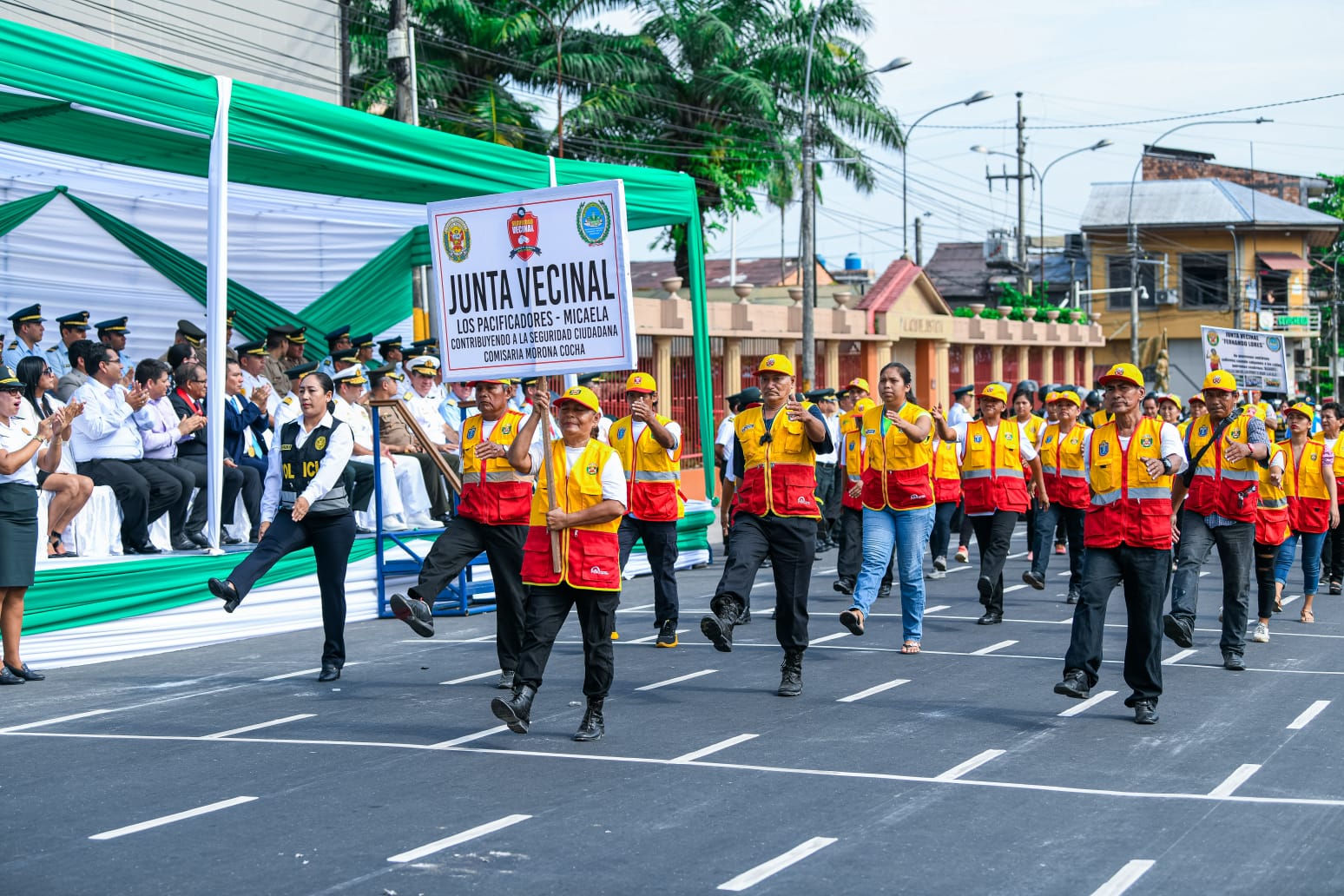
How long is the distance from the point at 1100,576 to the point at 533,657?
3.28m

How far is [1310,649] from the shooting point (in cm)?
1184

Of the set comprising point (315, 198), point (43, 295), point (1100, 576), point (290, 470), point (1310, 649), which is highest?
point (315, 198)

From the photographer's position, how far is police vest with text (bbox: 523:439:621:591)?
327 inches

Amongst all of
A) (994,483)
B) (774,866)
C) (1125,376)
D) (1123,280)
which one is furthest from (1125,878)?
(1123,280)

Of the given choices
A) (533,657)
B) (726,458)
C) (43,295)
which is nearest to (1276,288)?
(726,458)

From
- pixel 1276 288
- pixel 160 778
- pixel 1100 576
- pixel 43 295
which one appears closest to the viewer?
pixel 160 778

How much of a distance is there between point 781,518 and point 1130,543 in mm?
2099

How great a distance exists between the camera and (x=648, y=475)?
12.3 metres

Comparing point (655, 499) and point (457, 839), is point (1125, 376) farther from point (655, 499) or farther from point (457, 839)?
point (457, 839)

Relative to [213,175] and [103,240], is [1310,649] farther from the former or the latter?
[103,240]

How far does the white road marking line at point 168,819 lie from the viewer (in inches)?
257

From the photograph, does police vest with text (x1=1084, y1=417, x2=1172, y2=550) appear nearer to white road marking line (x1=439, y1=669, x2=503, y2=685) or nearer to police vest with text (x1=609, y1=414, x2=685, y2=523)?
police vest with text (x1=609, y1=414, x2=685, y2=523)

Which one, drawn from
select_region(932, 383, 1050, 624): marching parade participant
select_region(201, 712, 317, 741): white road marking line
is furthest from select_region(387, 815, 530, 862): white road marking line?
select_region(932, 383, 1050, 624): marching parade participant

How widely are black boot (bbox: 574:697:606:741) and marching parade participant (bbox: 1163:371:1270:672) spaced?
4.36m
